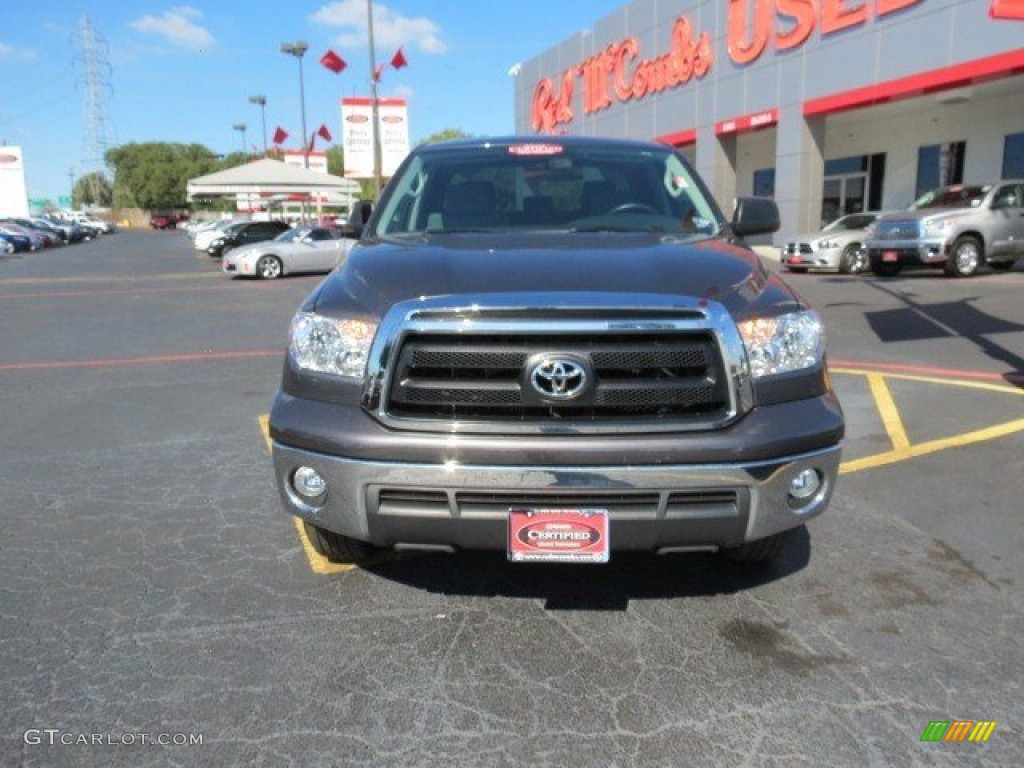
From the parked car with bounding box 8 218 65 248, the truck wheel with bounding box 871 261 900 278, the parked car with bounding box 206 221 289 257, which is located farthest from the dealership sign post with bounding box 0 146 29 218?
the truck wheel with bounding box 871 261 900 278

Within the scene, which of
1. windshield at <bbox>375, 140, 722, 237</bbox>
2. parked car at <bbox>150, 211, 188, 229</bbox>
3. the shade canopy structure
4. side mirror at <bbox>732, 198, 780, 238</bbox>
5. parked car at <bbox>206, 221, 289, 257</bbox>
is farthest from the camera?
parked car at <bbox>150, 211, 188, 229</bbox>

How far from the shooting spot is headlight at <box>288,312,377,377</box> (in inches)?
106

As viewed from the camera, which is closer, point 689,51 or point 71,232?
point 689,51

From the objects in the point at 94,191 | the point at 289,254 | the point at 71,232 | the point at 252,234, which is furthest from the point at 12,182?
the point at 94,191

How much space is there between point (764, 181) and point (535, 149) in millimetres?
29237

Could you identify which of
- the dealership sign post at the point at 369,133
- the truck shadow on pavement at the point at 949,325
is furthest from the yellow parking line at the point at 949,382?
the dealership sign post at the point at 369,133

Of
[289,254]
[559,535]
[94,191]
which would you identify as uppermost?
[94,191]

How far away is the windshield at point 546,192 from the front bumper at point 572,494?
1501 mm

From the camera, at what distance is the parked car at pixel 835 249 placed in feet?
58.0

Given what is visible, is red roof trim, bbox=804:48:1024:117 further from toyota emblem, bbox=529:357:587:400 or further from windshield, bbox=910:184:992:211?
toyota emblem, bbox=529:357:587:400

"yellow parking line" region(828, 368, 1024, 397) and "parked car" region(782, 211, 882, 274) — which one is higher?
"parked car" region(782, 211, 882, 274)

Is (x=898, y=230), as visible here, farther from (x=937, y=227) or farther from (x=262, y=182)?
(x=262, y=182)

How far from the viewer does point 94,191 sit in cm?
14575

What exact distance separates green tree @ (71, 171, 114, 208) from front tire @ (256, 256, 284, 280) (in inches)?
5494
